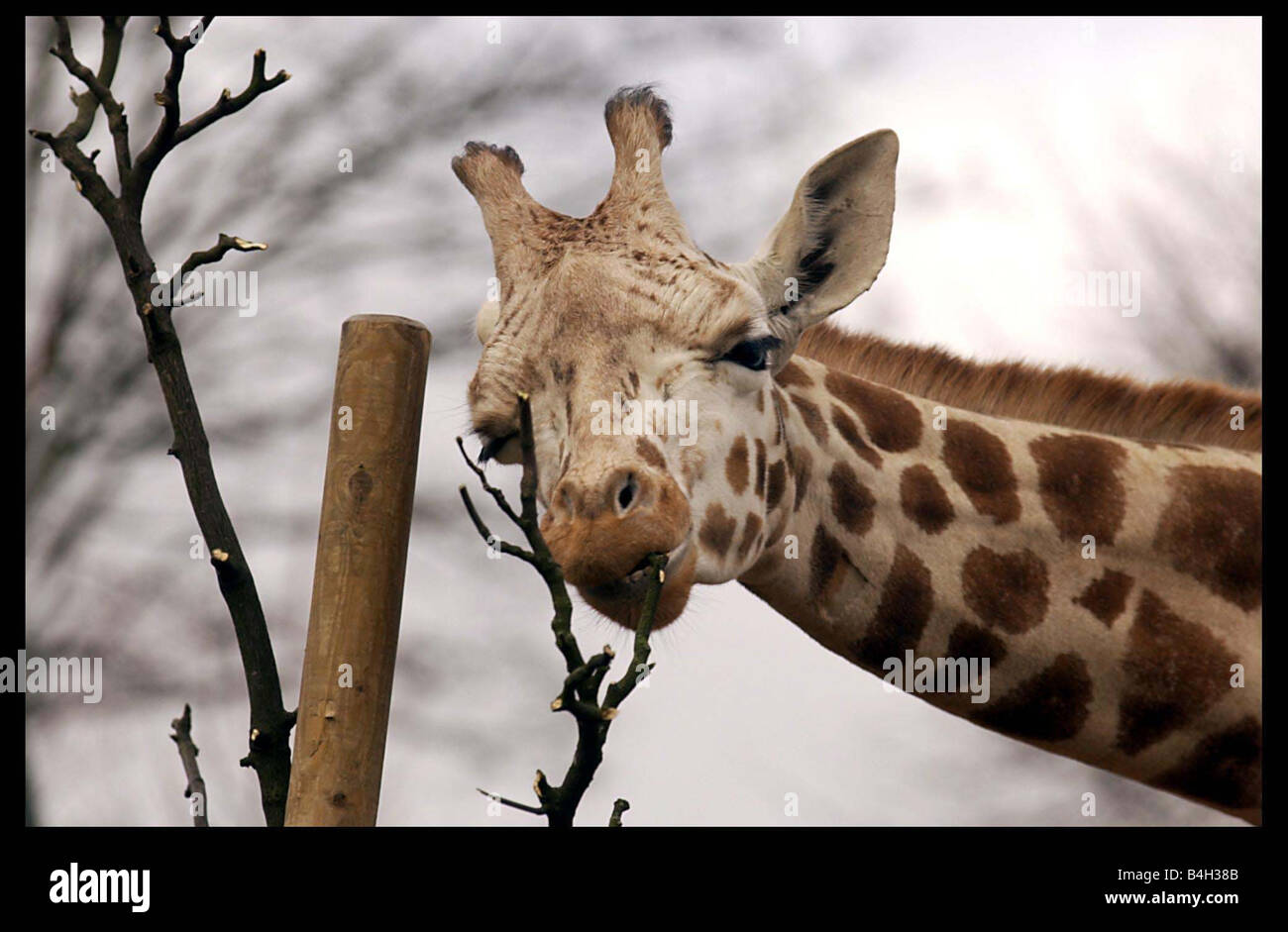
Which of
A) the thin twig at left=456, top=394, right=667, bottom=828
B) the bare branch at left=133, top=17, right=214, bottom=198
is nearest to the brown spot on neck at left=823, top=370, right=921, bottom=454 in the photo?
the thin twig at left=456, top=394, right=667, bottom=828

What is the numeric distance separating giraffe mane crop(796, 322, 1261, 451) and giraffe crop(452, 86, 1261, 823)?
17 centimetres

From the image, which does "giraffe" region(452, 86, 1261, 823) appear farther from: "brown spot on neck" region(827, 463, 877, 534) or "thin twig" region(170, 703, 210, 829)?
"thin twig" region(170, 703, 210, 829)

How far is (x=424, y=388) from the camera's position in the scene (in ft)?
13.1

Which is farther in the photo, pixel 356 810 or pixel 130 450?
pixel 130 450

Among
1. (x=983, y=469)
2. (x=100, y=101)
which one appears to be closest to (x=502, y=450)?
(x=100, y=101)

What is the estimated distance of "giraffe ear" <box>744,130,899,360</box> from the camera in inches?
187

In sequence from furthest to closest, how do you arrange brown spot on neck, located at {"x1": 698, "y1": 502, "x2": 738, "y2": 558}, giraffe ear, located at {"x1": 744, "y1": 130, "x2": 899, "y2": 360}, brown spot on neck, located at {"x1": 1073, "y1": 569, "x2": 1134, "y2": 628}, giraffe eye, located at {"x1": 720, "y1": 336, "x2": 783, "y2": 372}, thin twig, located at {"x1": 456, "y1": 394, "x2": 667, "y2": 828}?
1. brown spot on neck, located at {"x1": 1073, "y1": 569, "x2": 1134, "y2": 628}
2. giraffe ear, located at {"x1": 744, "y1": 130, "x2": 899, "y2": 360}
3. giraffe eye, located at {"x1": 720, "y1": 336, "x2": 783, "y2": 372}
4. brown spot on neck, located at {"x1": 698, "y1": 502, "x2": 738, "y2": 558}
5. thin twig, located at {"x1": 456, "y1": 394, "x2": 667, "y2": 828}

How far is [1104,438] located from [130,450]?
5.83 metres

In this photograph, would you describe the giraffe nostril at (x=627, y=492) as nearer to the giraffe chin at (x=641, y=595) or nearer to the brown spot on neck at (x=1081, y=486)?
the giraffe chin at (x=641, y=595)

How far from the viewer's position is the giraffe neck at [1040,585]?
479cm

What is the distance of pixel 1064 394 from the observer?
18.0 ft

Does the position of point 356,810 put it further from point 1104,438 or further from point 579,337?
point 1104,438

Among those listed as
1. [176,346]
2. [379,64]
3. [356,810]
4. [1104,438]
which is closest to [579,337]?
[176,346]
